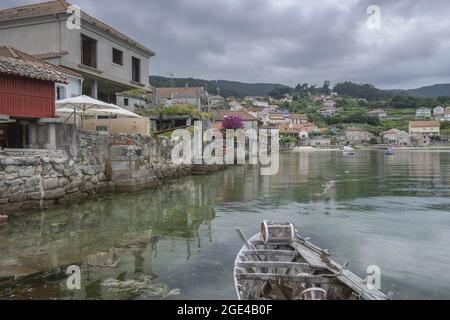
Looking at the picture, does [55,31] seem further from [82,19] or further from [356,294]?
[356,294]

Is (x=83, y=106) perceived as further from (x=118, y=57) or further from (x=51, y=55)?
(x=118, y=57)

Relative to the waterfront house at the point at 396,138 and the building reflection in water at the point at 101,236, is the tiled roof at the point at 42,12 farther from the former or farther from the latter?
the waterfront house at the point at 396,138

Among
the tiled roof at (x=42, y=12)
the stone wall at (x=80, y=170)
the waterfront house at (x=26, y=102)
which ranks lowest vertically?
the stone wall at (x=80, y=170)

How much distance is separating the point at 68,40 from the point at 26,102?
8.72 meters

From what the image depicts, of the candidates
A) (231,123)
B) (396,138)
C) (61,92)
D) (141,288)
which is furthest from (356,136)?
(141,288)

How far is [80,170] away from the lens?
18.8 m

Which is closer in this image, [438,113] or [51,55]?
[51,55]

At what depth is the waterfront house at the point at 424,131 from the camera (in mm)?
145625

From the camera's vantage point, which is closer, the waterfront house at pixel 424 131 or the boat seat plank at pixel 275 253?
the boat seat plank at pixel 275 253

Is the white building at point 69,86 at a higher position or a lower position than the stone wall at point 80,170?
higher

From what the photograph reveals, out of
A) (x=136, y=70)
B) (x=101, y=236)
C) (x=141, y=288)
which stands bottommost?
(x=141, y=288)

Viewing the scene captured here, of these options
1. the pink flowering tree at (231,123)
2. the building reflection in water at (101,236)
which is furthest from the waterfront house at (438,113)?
the building reflection in water at (101,236)

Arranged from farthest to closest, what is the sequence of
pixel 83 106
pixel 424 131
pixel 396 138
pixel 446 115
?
1. pixel 446 115
2. pixel 424 131
3. pixel 396 138
4. pixel 83 106

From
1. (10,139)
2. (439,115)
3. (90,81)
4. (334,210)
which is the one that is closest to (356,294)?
(334,210)
